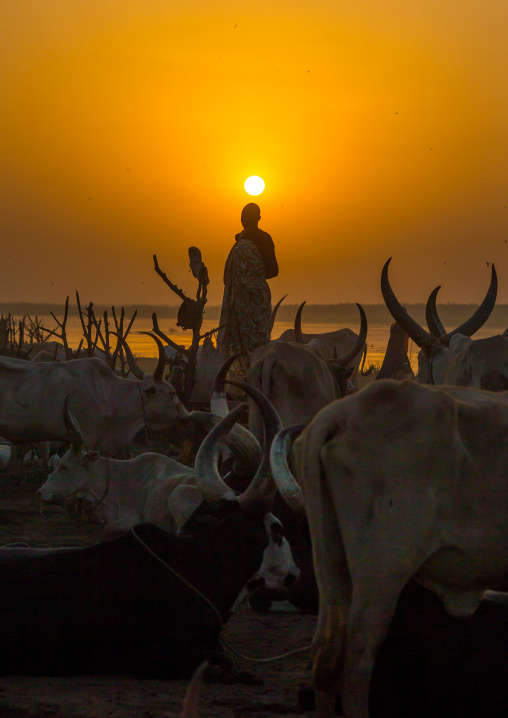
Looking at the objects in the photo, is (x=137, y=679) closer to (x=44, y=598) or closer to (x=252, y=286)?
(x=44, y=598)

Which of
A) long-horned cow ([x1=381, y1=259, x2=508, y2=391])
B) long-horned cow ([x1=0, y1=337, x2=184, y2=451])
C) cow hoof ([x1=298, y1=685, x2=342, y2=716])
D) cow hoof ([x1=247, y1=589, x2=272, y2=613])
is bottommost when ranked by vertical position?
cow hoof ([x1=247, y1=589, x2=272, y2=613])

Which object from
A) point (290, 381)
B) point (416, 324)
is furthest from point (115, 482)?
point (416, 324)

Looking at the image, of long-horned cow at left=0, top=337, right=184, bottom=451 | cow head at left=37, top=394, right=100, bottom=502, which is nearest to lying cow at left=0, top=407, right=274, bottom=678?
cow head at left=37, top=394, right=100, bottom=502

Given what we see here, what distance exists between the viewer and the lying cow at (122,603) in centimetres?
362

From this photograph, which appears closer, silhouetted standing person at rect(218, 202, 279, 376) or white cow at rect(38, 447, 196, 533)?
white cow at rect(38, 447, 196, 533)

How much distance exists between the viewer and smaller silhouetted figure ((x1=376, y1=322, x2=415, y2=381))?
993 centimetres

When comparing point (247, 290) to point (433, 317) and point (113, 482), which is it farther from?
point (113, 482)

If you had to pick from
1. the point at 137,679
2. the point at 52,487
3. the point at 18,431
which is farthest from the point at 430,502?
the point at 18,431

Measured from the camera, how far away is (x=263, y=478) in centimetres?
415

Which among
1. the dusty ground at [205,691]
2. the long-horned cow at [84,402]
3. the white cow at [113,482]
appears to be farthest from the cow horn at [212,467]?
the long-horned cow at [84,402]

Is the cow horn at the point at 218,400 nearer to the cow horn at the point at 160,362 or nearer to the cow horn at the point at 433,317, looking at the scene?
the cow horn at the point at 433,317

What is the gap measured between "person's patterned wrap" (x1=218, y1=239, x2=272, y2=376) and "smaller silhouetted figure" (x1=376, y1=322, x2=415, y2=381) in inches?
59.2

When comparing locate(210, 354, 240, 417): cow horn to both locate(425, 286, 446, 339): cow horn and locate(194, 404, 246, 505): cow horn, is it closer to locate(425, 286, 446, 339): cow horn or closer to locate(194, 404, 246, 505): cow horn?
locate(194, 404, 246, 505): cow horn

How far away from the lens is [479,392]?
3191 millimetres
